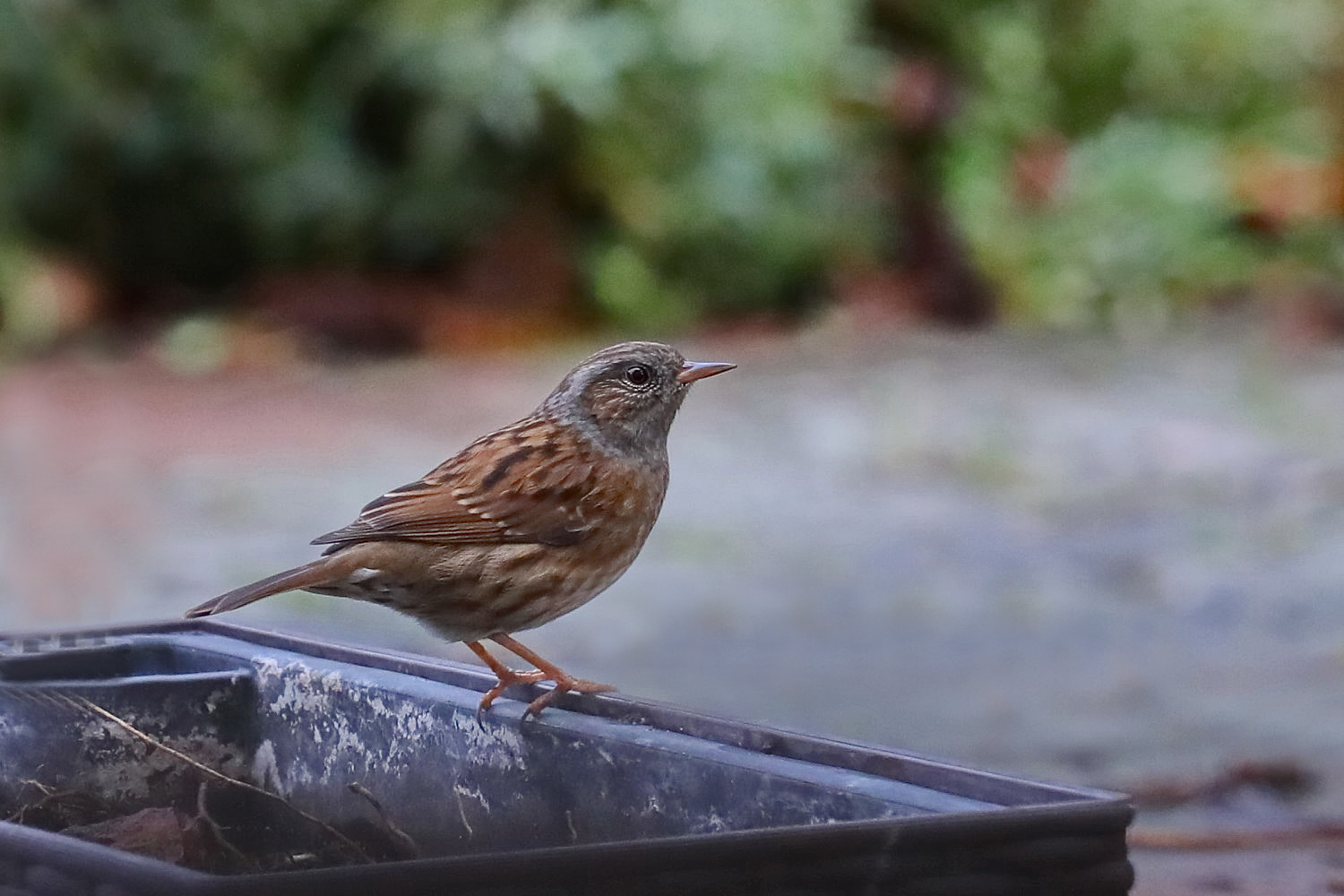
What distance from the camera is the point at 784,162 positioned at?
10758 mm

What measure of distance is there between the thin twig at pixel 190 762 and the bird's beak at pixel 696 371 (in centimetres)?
83

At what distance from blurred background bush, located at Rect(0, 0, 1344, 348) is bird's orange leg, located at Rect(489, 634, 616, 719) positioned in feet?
24.4

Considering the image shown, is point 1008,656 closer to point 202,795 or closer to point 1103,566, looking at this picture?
point 1103,566

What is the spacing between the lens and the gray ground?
5203 mm

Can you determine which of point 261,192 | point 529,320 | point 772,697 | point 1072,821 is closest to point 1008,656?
point 772,697

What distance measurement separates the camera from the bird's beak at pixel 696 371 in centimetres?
292

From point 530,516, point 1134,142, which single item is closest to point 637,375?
point 530,516

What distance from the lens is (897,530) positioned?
727cm

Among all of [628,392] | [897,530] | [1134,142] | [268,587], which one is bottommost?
[268,587]

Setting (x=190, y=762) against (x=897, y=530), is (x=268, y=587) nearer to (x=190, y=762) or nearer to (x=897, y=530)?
(x=190, y=762)

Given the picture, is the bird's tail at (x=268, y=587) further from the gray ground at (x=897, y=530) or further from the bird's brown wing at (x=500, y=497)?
the gray ground at (x=897, y=530)

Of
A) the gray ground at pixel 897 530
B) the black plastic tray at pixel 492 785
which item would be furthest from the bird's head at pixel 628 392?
the gray ground at pixel 897 530

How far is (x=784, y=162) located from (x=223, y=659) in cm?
829

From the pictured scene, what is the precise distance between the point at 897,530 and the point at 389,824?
499 cm
